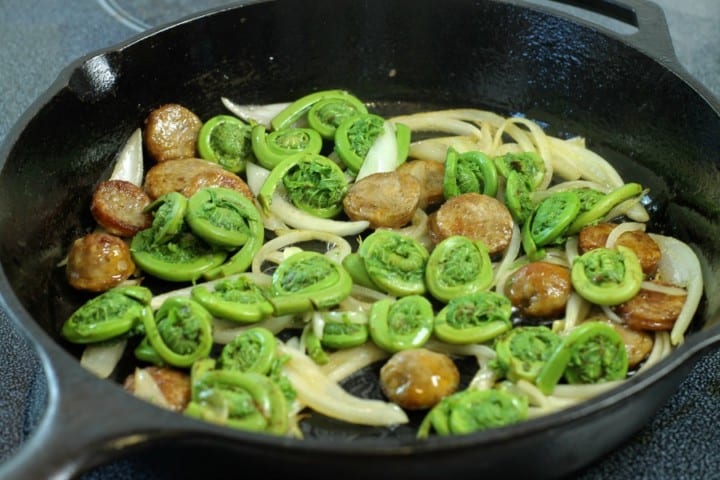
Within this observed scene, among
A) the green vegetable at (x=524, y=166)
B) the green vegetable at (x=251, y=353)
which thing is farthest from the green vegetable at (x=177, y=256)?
the green vegetable at (x=524, y=166)

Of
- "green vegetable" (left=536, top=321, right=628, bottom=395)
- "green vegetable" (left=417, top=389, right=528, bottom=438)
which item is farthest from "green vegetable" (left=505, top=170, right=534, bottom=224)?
"green vegetable" (left=417, top=389, right=528, bottom=438)

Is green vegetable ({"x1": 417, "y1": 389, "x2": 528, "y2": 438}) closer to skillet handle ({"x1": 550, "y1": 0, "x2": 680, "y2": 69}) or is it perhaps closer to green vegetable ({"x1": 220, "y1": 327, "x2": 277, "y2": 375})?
green vegetable ({"x1": 220, "y1": 327, "x2": 277, "y2": 375})

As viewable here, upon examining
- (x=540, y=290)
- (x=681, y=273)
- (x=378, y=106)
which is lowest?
(x=681, y=273)

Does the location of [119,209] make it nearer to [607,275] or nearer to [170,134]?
[170,134]

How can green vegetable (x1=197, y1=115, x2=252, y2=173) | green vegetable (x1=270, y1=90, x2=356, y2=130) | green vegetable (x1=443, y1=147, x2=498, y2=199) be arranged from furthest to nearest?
green vegetable (x1=270, y1=90, x2=356, y2=130)
green vegetable (x1=197, y1=115, x2=252, y2=173)
green vegetable (x1=443, y1=147, x2=498, y2=199)

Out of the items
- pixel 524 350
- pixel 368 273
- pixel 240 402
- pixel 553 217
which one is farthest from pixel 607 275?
pixel 240 402

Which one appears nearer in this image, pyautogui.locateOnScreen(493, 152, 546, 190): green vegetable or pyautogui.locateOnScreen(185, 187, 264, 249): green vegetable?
pyautogui.locateOnScreen(185, 187, 264, 249): green vegetable

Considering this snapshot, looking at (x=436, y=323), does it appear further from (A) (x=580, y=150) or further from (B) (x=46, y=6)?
(B) (x=46, y=6)

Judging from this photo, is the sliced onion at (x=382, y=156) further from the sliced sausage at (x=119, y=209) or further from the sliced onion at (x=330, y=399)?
the sliced onion at (x=330, y=399)
